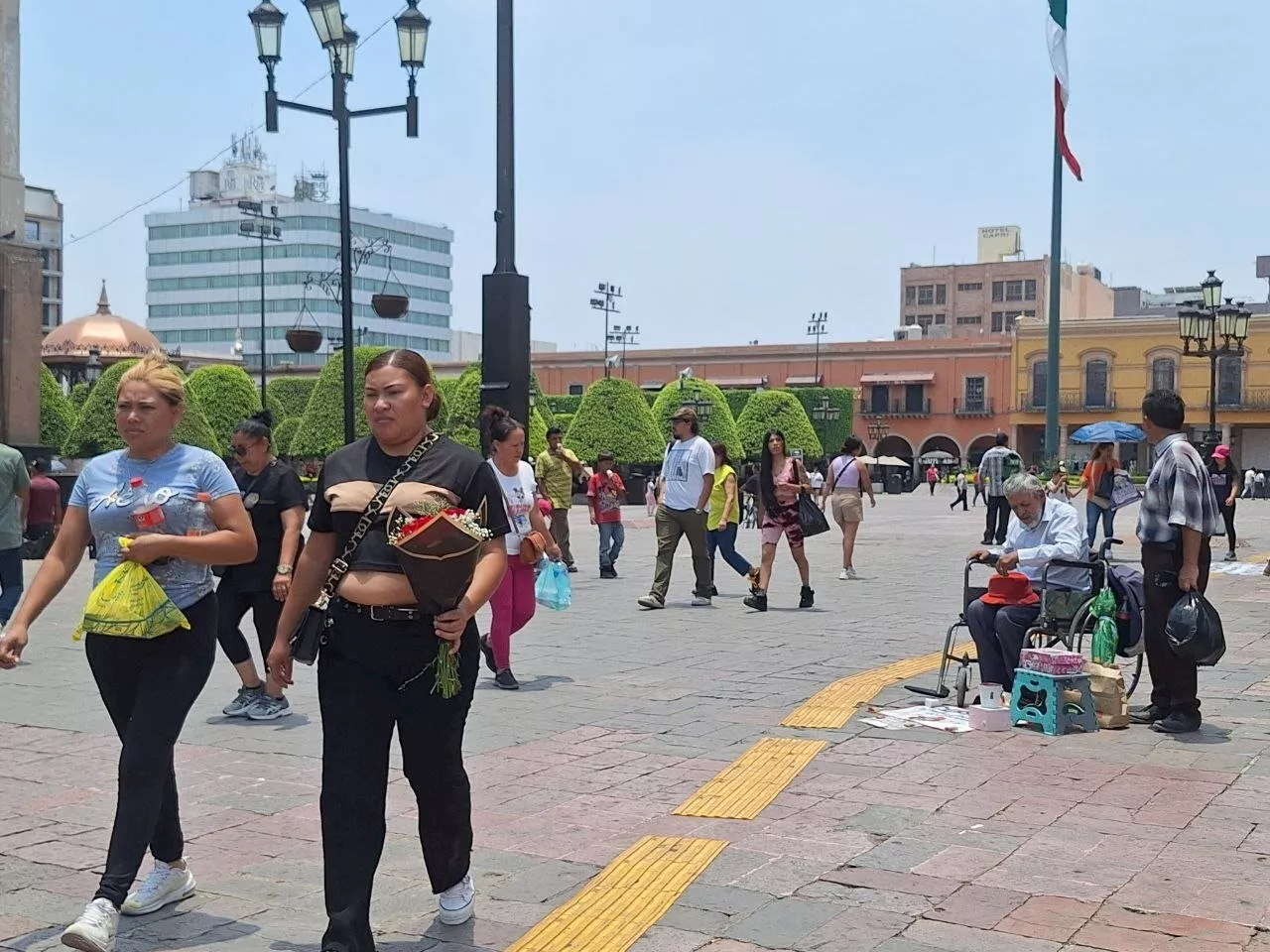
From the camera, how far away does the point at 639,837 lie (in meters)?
4.97

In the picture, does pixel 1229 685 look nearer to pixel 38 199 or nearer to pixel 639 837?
pixel 639 837

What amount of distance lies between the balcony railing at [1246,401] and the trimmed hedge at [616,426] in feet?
98.8

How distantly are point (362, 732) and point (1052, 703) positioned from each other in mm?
3930

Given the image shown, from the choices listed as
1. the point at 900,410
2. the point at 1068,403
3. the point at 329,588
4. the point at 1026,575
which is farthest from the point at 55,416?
the point at 1068,403

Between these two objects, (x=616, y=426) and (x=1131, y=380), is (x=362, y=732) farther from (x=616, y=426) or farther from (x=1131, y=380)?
(x=1131, y=380)

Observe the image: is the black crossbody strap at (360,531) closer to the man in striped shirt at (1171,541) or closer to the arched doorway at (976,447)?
the man in striped shirt at (1171,541)

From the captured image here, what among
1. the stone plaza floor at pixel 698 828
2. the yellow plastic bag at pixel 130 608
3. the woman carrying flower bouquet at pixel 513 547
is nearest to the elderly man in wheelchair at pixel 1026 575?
the stone plaza floor at pixel 698 828

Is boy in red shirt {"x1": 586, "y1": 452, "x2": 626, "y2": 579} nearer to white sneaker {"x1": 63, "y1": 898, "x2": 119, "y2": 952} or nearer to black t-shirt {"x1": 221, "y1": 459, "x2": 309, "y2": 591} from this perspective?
black t-shirt {"x1": 221, "y1": 459, "x2": 309, "y2": 591}

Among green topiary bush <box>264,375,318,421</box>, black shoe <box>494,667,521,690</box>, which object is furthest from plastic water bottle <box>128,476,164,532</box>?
green topiary bush <box>264,375,318,421</box>

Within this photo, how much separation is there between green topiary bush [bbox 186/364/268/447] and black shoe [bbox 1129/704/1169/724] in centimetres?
4145

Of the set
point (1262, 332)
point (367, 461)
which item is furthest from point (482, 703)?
point (1262, 332)

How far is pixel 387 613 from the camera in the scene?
369 cm

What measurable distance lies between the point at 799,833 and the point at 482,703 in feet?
9.67

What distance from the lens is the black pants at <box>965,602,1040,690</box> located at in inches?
274
